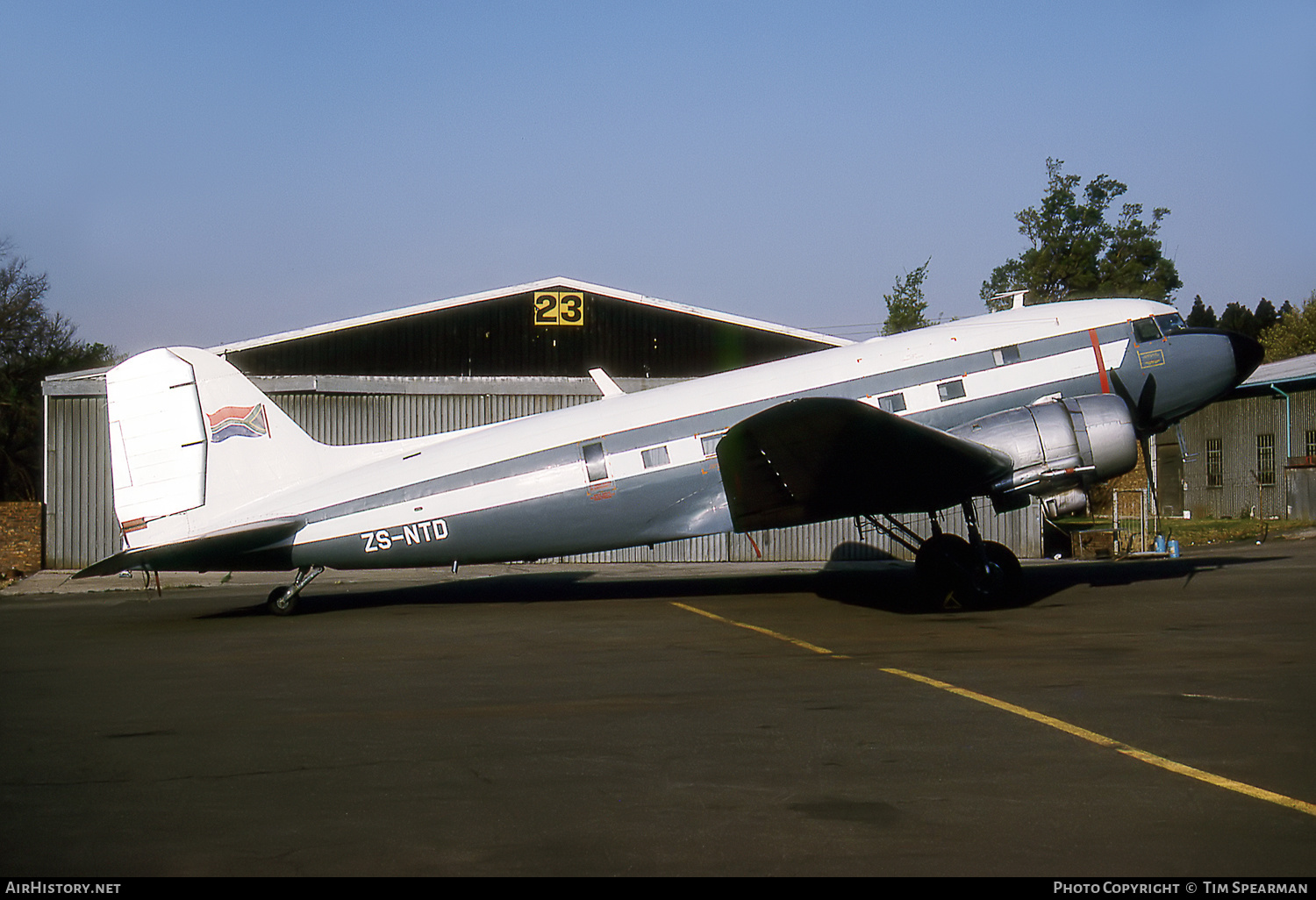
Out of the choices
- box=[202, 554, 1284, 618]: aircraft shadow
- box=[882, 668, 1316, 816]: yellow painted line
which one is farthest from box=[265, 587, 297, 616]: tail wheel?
box=[882, 668, 1316, 816]: yellow painted line

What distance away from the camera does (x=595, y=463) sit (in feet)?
49.6

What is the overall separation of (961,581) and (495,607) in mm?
6805

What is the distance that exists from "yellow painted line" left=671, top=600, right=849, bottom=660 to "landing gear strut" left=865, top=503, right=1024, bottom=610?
2789 millimetres

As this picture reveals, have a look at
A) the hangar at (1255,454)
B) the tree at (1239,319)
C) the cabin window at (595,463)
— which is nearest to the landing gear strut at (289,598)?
the cabin window at (595,463)

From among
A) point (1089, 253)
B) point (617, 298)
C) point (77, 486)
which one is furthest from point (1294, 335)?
point (77, 486)

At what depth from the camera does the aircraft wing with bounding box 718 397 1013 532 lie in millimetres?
13008

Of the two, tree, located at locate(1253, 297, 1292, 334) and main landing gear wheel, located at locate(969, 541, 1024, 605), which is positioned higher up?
tree, located at locate(1253, 297, 1292, 334)

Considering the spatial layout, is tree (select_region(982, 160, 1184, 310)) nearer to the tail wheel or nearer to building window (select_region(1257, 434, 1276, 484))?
building window (select_region(1257, 434, 1276, 484))

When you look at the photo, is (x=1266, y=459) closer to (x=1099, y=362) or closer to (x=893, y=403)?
(x=1099, y=362)

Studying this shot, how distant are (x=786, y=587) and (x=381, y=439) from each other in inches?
480

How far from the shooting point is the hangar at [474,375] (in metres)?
25.5

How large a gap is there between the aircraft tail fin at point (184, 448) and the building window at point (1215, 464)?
116 feet

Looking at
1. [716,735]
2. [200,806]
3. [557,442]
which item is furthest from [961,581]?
[200,806]
